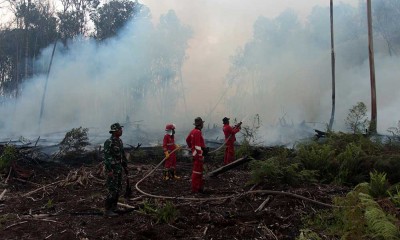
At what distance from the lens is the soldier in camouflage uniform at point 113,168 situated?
6988mm

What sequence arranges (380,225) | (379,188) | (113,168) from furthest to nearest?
(113,168), (379,188), (380,225)

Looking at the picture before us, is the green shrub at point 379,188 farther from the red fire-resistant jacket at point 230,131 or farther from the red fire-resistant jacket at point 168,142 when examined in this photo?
the red fire-resistant jacket at point 168,142

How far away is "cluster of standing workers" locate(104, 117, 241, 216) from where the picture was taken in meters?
7.06

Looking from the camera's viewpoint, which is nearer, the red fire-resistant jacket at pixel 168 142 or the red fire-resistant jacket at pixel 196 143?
the red fire-resistant jacket at pixel 196 143

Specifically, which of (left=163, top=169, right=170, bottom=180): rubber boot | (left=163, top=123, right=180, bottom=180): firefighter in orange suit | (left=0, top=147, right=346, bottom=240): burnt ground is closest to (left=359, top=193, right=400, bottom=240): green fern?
(left=0, top=147, right=346, bottom=240): burnt ground

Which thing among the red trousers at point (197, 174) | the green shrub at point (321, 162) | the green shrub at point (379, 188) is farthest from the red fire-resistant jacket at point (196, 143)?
the green shrub at point (379, 188)

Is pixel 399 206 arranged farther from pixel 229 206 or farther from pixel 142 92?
pixel 142 92

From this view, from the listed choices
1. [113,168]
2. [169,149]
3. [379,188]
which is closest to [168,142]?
[169,149]

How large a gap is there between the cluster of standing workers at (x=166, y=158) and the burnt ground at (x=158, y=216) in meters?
0.31

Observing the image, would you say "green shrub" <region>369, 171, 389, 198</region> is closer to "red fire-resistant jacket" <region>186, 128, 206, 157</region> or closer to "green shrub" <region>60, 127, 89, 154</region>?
"red fire-resistant jacket" <region>186, 128, 206, 157</region>

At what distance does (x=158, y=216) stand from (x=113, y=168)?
1.51m

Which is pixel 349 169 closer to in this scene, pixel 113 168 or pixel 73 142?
pixel 113 168

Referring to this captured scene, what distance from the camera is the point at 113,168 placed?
7207 mm

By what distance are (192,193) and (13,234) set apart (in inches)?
151
